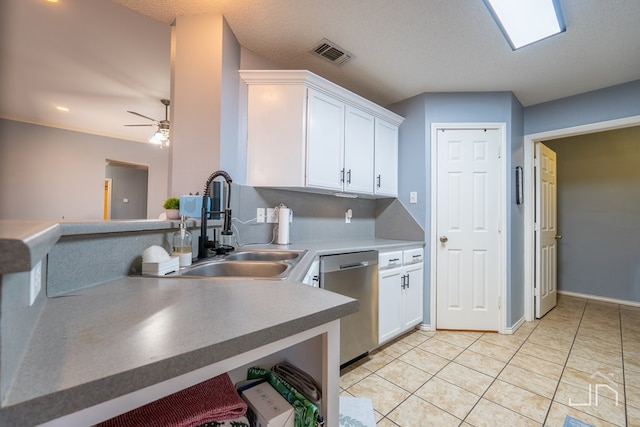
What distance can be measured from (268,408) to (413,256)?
6.91ft

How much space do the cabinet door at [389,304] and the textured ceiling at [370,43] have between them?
179cm

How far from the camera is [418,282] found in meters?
2.55

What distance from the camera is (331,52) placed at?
6.91ft

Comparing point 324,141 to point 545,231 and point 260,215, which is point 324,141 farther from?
point 545,231

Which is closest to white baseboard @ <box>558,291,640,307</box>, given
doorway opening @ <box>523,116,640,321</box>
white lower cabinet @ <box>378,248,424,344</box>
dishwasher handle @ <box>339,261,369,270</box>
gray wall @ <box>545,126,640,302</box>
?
gray wall @ <box>545,126,640,302</box>

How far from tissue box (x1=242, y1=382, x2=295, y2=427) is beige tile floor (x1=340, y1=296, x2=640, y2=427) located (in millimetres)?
1076

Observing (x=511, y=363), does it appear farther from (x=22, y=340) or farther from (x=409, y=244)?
(x=22, y=340)

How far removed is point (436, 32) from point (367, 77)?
718 millimetres

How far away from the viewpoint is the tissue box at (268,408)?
624mm

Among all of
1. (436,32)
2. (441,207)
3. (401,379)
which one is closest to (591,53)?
(436,32)

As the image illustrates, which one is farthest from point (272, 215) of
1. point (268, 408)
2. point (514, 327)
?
point (514, 327)

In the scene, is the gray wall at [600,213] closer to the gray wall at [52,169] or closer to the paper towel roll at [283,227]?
the paper towel roll at [283,227]

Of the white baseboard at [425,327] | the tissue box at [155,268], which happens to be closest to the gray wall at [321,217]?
the white baseboard at [425,327]

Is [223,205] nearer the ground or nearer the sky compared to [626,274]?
nearer the sky
